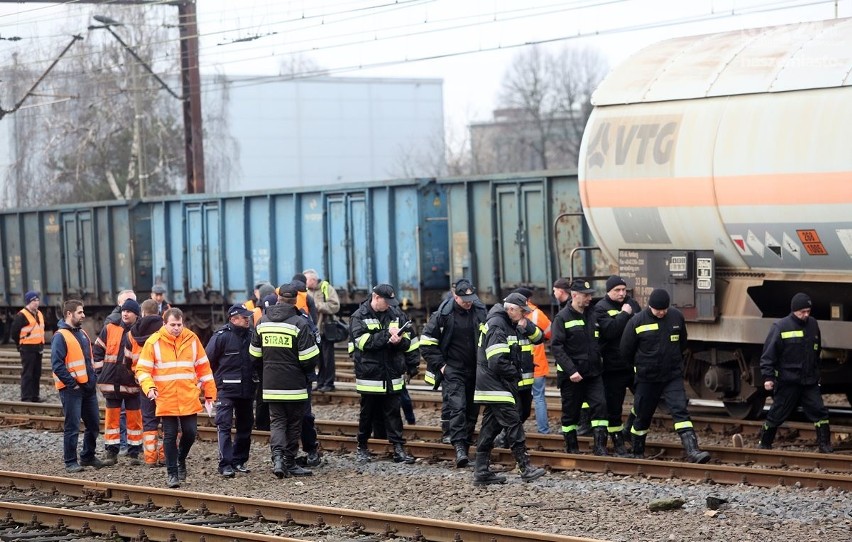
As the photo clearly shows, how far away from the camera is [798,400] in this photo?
1192 centimetres

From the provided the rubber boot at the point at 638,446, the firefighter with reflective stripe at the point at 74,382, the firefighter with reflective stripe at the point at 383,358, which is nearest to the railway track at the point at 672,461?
the rubber boot at the point at 638,446

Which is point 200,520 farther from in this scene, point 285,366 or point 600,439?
point 600,439

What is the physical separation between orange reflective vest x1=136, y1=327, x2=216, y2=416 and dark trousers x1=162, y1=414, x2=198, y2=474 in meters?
0.13

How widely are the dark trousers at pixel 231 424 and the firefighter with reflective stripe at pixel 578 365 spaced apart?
304 centimetres

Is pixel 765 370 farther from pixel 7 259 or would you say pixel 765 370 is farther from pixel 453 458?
pixel 7 259

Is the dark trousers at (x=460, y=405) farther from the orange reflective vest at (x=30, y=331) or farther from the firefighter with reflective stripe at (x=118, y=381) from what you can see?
the orange reflective vest at (x=30, y=331)

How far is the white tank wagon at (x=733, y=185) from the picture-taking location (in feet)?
38.0

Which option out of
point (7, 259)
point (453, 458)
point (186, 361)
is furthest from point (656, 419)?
point (7, 259)

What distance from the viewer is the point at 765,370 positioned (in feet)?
39.0

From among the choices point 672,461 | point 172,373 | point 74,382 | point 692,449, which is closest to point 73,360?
point 74,382

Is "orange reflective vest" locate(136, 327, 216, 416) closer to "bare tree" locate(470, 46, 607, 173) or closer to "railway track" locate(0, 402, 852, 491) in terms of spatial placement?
"railway track" locate(0, 402, 852, 491)

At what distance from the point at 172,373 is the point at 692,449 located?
16.0 ft

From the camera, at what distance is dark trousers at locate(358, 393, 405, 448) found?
12359 mm

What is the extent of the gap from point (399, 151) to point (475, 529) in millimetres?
64403
